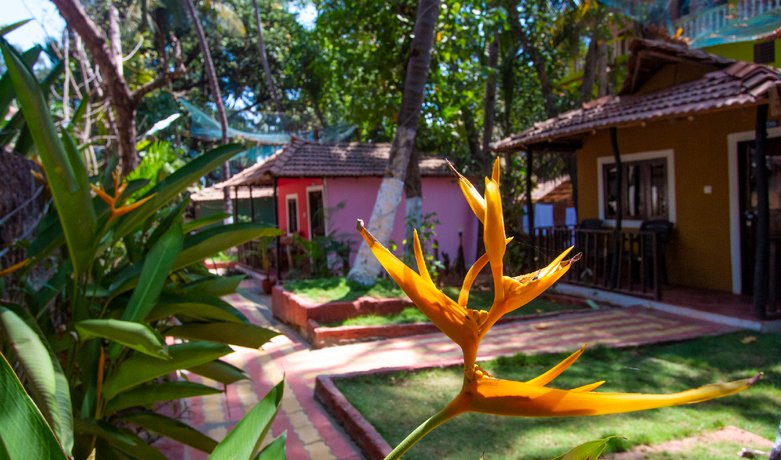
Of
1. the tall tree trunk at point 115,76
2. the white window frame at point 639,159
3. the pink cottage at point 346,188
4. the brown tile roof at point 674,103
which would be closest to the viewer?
the tall tree trunk at point 115,76

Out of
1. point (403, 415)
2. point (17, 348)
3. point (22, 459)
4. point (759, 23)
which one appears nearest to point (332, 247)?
point (403, 415)

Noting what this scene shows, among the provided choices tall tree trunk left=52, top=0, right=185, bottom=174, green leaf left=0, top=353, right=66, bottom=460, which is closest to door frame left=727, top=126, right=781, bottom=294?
tall tree trunk left=52, top=0, right=185, bottom=174

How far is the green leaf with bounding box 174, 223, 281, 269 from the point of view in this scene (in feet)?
8.50

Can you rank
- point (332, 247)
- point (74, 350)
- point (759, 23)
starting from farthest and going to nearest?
point (332, 247) → point (759, 23) → point (74, 350)

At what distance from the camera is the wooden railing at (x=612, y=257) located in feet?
26.8

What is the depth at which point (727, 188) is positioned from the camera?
8.41 m

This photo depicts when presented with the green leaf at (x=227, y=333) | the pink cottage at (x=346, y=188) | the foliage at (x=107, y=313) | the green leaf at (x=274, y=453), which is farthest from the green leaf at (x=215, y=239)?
the pink cottage at (x=346, y=188)

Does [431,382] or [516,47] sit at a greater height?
[516,47]

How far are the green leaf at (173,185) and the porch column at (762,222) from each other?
6.26m

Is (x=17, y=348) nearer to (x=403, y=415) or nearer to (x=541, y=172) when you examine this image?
(x=403, y=415)

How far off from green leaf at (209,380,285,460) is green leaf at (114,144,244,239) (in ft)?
4.41

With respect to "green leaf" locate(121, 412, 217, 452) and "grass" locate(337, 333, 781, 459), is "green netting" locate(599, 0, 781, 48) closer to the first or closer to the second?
"grass" locate(337, 333, 781, 459)

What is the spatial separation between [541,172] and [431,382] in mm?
13292

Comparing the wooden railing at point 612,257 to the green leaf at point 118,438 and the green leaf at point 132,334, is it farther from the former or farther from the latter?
the green leaf at point 132,334
